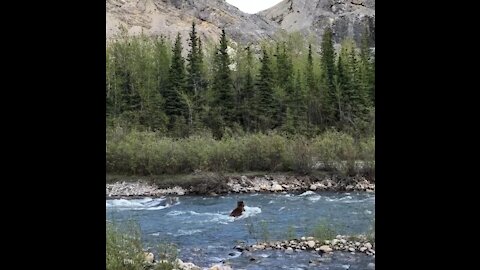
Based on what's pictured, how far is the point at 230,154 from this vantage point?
24.1 ft

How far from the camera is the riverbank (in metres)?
7.01

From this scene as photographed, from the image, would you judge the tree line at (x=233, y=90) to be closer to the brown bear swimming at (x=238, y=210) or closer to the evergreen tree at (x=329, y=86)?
the evergreen tree at (x=329, y=86)

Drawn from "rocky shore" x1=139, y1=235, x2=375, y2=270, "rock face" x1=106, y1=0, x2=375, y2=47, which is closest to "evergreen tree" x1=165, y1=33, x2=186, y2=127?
"rock face" x1=106, y1=0, x2=375, y2=47

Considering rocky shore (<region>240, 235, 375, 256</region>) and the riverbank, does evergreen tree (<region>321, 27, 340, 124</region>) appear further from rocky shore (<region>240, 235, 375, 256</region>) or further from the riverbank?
rocky shore (<region>240, 235, 375, 256</region>)

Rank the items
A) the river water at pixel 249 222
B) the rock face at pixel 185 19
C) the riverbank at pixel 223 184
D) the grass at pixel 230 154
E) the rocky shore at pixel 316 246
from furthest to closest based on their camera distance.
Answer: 1. the rock face at pixel 185 19
2. the grass at pixel 230 154
3. the riverbank at pixel 223 184
4. the rocky shore at pixel 316 246
5. the river water at pixel 249 222

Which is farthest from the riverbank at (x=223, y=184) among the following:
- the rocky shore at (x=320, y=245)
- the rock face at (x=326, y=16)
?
the rock face at (x=326, y=16)

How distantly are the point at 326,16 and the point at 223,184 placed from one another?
3740mm

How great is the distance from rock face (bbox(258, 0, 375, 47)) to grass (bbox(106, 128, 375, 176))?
76.1 inches

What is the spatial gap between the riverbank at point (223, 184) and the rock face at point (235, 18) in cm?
243

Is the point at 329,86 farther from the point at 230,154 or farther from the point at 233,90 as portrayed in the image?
the point at 230,154

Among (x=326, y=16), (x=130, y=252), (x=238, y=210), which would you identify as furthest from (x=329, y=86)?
→ (x=130, y=252)

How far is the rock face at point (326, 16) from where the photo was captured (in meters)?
8.59

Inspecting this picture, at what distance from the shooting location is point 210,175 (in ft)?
23.4
